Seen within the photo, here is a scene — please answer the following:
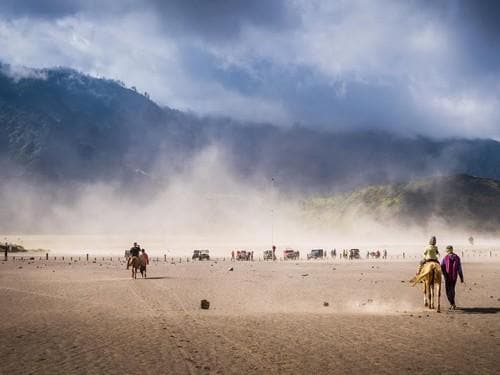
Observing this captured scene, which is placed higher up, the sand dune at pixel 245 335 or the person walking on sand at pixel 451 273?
the person walking on sand at pixel 451 273

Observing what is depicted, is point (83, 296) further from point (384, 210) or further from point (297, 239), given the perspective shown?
point (384, 210)

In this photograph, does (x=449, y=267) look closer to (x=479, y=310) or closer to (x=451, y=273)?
(x=451, y=273)

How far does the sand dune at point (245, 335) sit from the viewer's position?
1102 centimetres

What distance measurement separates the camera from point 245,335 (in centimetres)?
1449

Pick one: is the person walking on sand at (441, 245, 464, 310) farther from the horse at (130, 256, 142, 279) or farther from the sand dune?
the horse at (130, 256, 142, 279)

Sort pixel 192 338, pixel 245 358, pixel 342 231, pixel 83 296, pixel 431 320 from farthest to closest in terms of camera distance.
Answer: pixel 342 231 → pixel 83 296 → pixel 431 320 → pixel 192 338 → pixel 245 358

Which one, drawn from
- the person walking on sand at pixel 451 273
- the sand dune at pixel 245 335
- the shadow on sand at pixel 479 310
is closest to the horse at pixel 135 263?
the sand dune at pixel 245 335

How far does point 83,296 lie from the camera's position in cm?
2517

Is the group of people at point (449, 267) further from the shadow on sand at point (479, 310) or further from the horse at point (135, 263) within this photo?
the horse at point (135, 263)

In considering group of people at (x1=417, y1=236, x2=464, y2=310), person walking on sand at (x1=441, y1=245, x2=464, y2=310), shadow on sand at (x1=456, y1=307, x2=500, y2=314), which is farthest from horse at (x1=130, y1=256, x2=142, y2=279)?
shadow on sand at (x1=456, y1=307, x2=500, y2=314)

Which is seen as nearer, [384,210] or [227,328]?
[227,328]

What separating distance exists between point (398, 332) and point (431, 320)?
8.96ft

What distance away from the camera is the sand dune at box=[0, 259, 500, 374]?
1102 centimetres

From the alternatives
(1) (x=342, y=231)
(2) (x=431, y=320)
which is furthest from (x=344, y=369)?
(1) (x=342, y=231)
